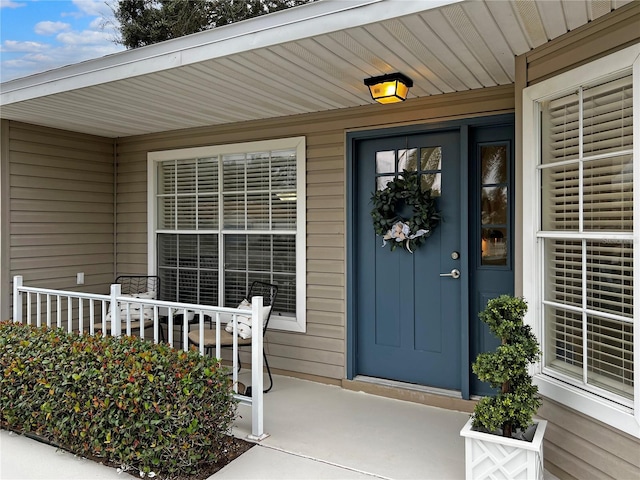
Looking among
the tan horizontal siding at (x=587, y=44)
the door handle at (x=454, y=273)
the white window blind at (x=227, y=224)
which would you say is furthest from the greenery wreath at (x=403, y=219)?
the tan horizontal siding at (x=587, y=44)

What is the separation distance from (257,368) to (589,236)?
1976 millimetres

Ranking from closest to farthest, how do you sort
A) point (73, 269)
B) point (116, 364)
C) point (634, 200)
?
point (634, 200) < point (116, 364) < point (73, 269)

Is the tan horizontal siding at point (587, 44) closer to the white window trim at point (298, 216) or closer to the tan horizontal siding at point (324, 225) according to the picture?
the tan horizontal siding at point (324, 225)

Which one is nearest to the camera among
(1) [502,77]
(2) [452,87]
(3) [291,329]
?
(1) [502,77]

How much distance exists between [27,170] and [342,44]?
3456mm

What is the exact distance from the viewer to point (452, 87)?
328cm

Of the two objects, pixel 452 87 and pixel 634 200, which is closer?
pixel 634 200

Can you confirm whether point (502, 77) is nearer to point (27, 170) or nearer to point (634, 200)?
point (634, 200)

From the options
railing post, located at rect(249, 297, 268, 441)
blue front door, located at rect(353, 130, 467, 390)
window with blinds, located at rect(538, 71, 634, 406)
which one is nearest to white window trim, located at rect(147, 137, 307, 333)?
blue front door, located at rect(353, 130, 467, 390)

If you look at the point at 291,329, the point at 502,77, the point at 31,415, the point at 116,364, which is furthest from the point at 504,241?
the point at 31,415

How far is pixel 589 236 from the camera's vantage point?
7.48ft

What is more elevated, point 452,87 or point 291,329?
point 452,87

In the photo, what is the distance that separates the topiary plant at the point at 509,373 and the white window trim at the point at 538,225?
0.85 ft

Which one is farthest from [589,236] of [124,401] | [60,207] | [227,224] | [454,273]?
[60,207]
